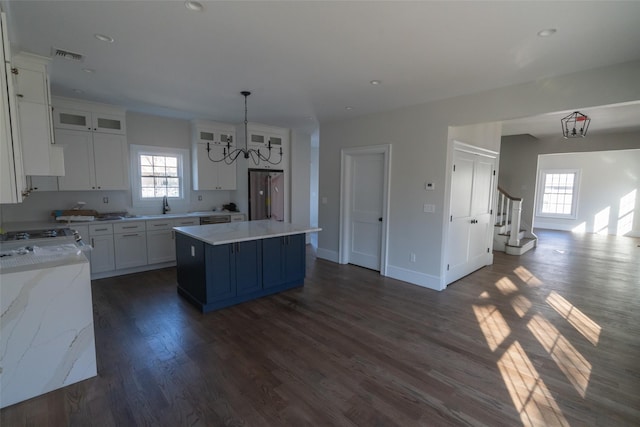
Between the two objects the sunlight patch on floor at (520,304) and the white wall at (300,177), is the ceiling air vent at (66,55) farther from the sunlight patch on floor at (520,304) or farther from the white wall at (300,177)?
the sunlight patch on floor at (520,304)

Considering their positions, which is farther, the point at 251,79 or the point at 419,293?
the point at 419,293

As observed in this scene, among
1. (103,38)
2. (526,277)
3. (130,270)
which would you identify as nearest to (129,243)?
(130,270)

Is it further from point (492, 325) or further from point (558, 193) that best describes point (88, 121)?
point (558, 193)

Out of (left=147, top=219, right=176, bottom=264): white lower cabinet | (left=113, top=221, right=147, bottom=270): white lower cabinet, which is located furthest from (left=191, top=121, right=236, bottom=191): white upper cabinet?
(left=113, top=221, right=147, bottom=270): white lower cabinet

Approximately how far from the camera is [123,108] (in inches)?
181

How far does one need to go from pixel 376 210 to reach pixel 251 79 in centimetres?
279

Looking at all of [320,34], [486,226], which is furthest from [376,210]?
[320,34]

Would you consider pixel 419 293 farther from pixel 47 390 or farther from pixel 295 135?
pixel 295 135

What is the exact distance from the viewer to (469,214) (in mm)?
4641

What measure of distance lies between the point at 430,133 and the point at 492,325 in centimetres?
253

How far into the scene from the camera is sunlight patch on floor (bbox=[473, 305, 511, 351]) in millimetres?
2818

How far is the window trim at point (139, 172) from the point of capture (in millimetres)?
5016

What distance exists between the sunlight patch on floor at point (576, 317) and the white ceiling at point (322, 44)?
2633 mm

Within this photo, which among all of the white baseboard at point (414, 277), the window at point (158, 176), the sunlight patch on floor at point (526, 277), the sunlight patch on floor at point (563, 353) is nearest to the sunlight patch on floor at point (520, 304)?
the sunlight patch on floor at point (563, 353)
